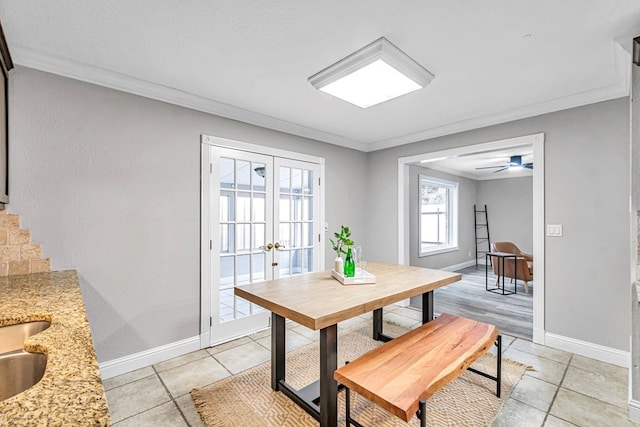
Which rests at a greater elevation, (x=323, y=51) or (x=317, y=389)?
(x=323, y=51)

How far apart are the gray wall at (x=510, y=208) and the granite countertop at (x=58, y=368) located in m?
8.31

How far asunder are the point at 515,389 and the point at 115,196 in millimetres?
3400

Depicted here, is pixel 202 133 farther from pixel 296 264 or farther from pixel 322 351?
pixel 322 351

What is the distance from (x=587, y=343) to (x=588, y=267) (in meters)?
0.69

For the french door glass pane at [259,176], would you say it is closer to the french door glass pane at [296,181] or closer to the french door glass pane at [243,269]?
the french door glass pane at [296,181]

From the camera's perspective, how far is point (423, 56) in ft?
7.02

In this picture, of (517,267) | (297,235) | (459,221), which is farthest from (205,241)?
(459,221)

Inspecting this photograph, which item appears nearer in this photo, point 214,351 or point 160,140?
point 160,140

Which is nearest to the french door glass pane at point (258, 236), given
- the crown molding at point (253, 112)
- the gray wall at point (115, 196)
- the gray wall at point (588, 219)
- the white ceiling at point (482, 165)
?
the gray wall at point (115, 196)

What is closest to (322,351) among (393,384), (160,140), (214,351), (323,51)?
(393,384)

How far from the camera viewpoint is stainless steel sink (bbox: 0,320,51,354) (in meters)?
1.20

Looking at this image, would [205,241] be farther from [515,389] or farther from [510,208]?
[510,208]

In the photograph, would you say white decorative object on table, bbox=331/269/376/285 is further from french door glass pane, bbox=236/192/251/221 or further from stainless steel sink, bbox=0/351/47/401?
stainless steel sink, bbox=0/351/47/401

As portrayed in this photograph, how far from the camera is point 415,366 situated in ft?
5.41
